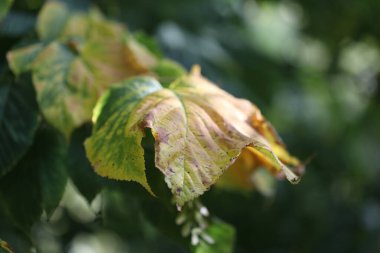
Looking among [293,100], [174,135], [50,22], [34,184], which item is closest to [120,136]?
[174,135]

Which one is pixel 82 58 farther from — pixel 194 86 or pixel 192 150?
pixel 192 150

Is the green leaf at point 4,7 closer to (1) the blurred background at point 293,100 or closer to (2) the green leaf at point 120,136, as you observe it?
(2) the green leaf at point 120,136

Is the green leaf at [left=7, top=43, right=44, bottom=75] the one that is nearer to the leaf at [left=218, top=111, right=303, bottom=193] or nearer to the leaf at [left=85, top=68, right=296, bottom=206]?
the leaf at [left=85, top=68, right=296, bottom=206]

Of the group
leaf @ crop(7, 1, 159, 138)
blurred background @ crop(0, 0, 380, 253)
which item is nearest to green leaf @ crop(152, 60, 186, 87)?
leaf @ crop(7, 1, 159, 138)

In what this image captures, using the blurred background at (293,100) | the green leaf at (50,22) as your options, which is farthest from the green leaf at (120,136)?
the blurred background at (293,100)

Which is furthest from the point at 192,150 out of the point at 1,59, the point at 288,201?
the point at 288,201
